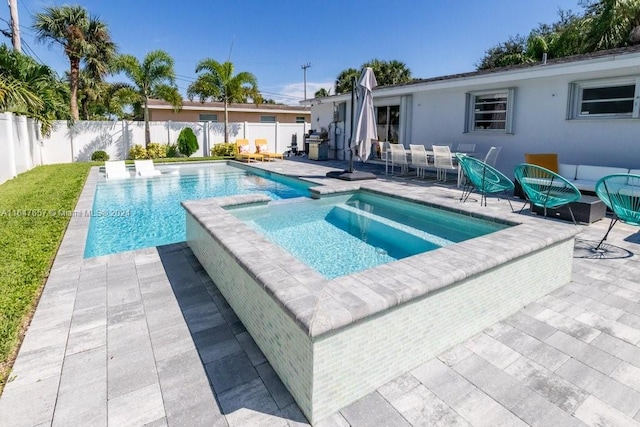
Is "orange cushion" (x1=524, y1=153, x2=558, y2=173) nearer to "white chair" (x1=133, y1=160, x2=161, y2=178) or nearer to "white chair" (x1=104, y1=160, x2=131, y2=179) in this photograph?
"white chair" (x1=133, y1=160, x2=161, y2=178)

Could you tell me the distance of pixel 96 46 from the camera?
18.8 m

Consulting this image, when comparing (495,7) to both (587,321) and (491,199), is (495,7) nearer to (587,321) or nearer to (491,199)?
(491,199)

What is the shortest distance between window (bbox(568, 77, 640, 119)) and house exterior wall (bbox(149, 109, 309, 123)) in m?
21.3

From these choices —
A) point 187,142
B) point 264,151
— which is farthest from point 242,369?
point 264,151

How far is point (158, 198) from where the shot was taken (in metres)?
9.78

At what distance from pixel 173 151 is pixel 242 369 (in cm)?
1813

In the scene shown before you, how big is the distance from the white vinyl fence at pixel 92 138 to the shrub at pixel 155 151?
0.92 meters

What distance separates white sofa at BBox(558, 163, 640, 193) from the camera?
23.8ft

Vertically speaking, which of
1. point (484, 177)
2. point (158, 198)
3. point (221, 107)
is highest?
point (221, 107)

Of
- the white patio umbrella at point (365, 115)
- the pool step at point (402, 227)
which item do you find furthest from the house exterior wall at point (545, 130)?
the pool step at point (402, 227)

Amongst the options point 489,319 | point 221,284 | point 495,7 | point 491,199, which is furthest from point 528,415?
point 495,7

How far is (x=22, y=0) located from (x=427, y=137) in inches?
710

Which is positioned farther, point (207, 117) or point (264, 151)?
point (207, 117)

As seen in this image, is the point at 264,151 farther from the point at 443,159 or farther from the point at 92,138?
the point at 443,159
